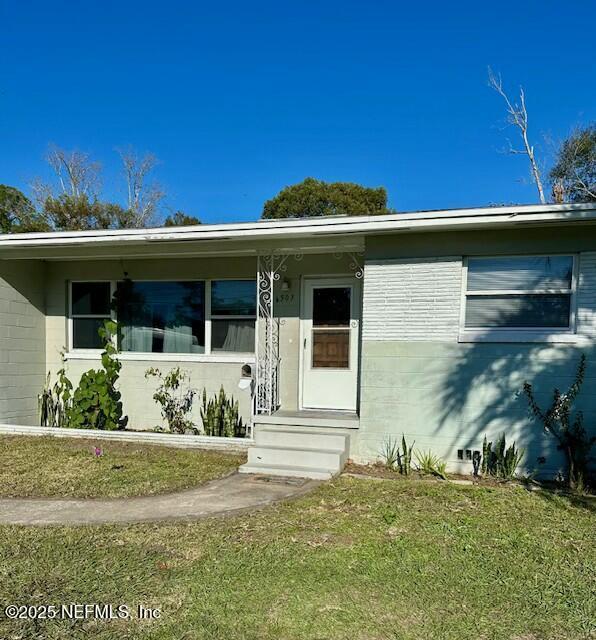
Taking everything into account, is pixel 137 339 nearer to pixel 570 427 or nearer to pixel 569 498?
pixel 570 427

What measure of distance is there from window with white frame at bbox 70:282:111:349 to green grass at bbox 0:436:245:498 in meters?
2.04

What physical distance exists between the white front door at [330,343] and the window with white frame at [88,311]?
155 inches

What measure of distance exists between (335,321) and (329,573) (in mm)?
4753

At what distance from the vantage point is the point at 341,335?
306 inches

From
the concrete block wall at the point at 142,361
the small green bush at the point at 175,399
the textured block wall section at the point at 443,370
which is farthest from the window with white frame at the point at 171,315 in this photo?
the textured block wall section at the point at 443,370

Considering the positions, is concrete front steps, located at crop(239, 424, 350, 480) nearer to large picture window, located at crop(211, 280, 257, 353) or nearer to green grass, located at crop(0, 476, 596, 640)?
green grass, located at crop(0, 476, 596, 640)

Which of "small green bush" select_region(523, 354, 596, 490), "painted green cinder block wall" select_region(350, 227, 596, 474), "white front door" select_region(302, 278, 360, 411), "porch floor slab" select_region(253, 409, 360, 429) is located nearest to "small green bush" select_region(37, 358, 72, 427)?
"porch floor slab" select_region(253, 409, 360, 429)

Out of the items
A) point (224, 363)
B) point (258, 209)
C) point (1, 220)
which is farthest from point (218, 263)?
point (1, 220)

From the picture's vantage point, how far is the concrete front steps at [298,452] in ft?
19.9

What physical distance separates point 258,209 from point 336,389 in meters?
21.3

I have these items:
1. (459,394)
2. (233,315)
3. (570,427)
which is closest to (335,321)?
(233,315)

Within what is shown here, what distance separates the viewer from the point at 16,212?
85.6 feet

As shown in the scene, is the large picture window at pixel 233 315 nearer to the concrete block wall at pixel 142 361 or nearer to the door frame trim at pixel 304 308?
the concrete block wall at pixel 142 361

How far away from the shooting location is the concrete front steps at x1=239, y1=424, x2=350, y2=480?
6.06 metres
